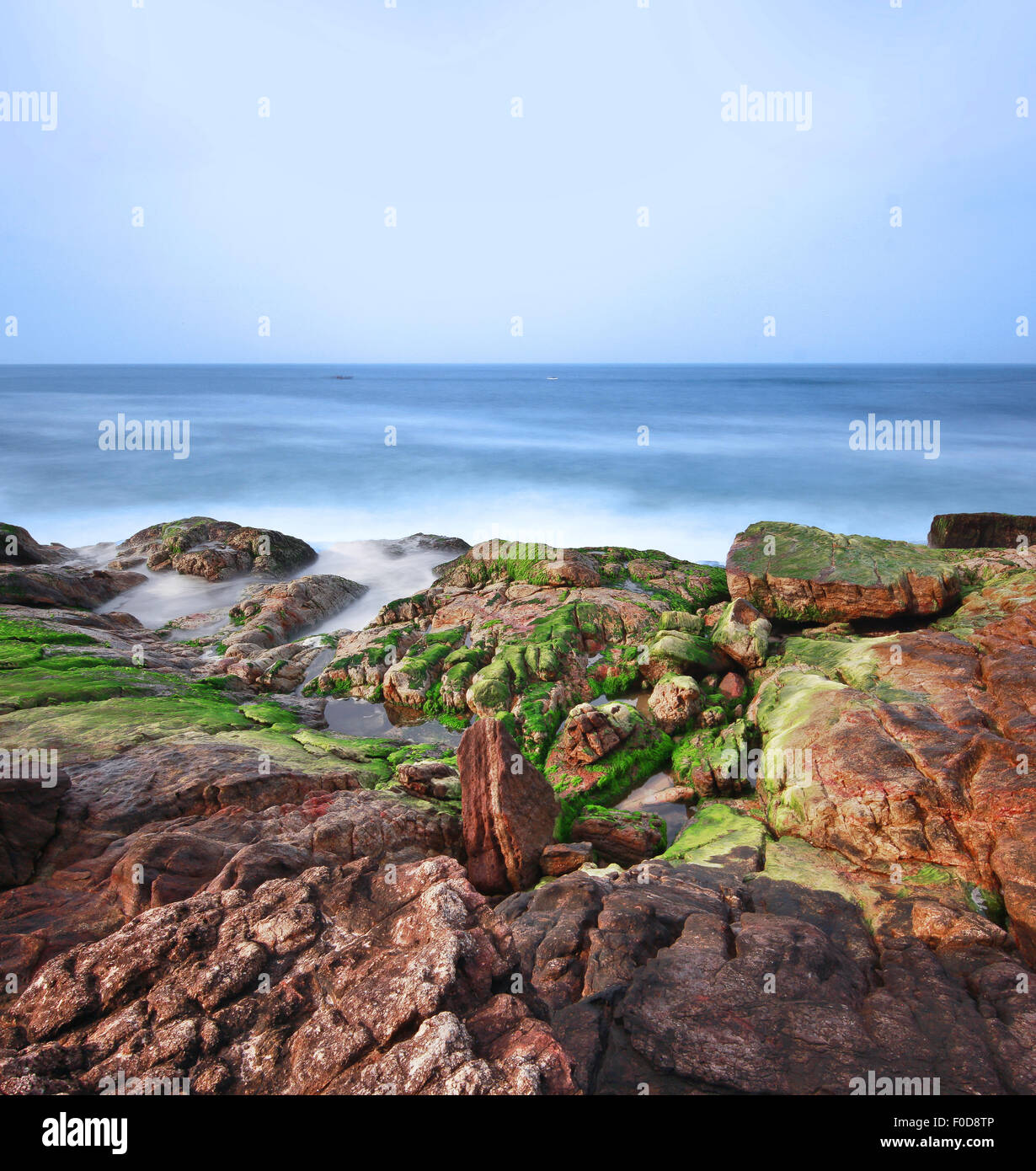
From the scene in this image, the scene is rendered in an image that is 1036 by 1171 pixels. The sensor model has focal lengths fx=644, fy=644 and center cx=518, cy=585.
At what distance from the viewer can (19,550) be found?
21.4 metres

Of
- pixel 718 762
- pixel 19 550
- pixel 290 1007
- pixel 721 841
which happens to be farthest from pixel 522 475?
pixel 290 1007

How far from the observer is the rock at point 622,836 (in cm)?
956

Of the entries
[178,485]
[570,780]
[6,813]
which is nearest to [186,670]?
[6,813]

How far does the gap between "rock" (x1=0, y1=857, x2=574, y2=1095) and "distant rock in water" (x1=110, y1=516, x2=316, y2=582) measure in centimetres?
2031

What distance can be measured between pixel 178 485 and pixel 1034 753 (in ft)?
135

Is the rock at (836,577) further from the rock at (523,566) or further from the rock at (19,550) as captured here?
the rock at (19,550)

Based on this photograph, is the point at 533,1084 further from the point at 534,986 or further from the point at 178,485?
the point at 178,485

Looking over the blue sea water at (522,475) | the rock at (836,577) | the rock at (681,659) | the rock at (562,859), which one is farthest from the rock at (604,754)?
the blue sea water at (522,475)

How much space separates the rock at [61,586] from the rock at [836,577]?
1845cm

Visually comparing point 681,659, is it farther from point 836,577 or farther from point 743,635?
point 836,577

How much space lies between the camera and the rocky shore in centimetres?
418

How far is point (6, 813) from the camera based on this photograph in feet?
22.4

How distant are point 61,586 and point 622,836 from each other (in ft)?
59.1

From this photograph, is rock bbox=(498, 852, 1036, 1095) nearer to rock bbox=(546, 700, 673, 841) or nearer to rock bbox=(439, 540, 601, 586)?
rock bbox=(546, 700, 673, 841)
